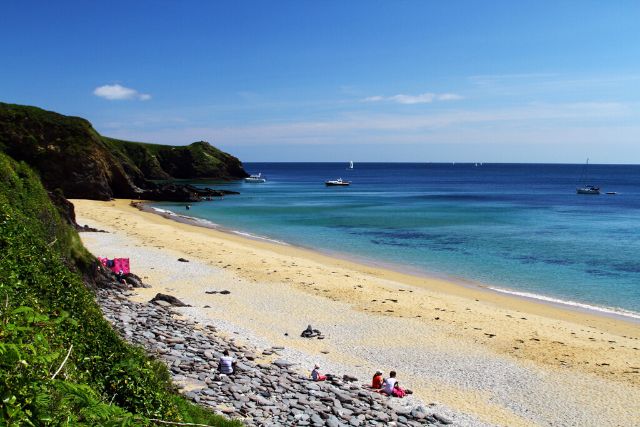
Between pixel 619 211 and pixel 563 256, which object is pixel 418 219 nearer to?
pixel 563 256

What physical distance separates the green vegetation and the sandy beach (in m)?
7.81

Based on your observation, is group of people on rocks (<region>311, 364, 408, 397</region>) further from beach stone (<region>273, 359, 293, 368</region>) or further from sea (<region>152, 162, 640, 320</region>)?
sea (<region>152, 162, 640, 320</region>)

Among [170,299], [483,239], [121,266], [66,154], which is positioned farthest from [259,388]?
[66,154]

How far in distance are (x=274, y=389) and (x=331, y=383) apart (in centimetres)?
195

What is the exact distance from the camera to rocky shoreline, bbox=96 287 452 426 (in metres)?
12.4

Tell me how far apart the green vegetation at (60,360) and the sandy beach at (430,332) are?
25.6 ft

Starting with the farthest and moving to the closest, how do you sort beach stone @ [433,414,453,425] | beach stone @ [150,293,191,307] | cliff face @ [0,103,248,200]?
cliff face @ [0,103,248,200], beach stone @ [150,293,191,307], beach stone @ [433,414,453,425]

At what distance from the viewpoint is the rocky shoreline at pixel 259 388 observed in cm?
1240

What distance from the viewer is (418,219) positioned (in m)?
67.2

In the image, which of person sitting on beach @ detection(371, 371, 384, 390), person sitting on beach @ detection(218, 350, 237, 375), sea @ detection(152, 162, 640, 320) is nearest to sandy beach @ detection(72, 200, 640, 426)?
person sitting on beach @ detection(371, 371, 384, 390)

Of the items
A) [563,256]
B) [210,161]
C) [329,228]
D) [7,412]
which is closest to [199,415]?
[7,412]

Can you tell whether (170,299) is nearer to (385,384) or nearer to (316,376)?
(316,376)

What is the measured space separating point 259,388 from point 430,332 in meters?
10.00

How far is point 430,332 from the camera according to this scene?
2170 centimetres
